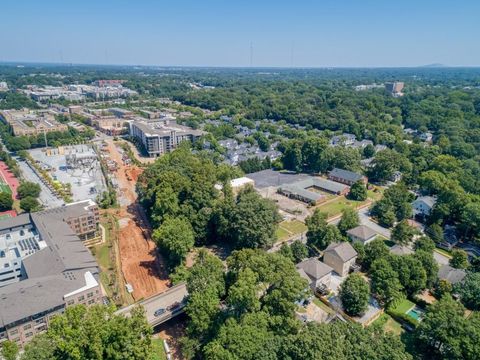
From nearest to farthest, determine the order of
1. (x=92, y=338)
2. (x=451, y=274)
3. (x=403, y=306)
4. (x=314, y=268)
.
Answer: (x=92, y=338) → (x=403, y=306) → (x=314, y=268) → (x=451, y=274)

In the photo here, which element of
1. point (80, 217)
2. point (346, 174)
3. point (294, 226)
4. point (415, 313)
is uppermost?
point (80, 217)

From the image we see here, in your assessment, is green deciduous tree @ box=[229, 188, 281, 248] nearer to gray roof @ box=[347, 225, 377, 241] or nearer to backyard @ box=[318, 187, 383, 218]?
gray roof @ box=[347, 225, 377, 241]

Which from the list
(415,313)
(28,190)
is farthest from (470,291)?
(28,190)

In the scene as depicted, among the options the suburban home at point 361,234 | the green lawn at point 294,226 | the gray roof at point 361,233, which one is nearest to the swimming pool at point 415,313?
the suburban home at point 361,234

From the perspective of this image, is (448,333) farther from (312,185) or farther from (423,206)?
(312,185)

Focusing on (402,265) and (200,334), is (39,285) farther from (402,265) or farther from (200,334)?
(402,265)
